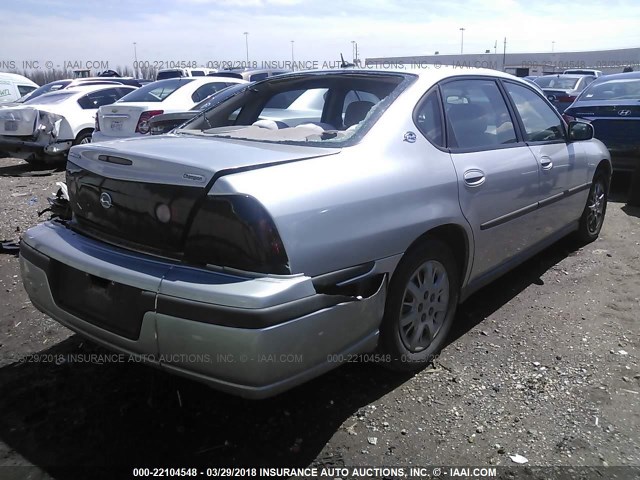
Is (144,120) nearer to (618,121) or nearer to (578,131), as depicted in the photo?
(578,131)

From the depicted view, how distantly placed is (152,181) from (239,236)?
502 mm

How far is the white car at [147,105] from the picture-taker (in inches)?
311

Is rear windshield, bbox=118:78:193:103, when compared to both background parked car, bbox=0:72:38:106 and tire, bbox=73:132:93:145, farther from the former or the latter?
background parked car, bbox=0:72:38:106

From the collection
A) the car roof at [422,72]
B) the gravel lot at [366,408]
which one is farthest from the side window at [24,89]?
the car roof at [422,72]

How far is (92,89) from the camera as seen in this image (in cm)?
1090

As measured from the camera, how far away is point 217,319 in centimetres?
201

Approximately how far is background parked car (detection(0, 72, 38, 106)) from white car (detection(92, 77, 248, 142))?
9236 mm

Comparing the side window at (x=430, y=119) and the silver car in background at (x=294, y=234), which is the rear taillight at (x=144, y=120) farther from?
the side window at (x=430, y=119)

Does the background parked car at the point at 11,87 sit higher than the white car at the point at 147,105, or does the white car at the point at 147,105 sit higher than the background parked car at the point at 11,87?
the background parked car at the point at 11,87

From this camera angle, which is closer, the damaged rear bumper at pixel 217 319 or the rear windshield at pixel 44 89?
the damaged rear bumper at pixel 217 319

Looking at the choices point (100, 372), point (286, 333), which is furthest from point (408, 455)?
point (100, 372)

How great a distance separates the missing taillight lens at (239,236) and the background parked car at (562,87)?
12.5 meters

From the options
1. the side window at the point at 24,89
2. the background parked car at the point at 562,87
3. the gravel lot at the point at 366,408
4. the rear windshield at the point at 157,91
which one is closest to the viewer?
the gravel lot at the point at 366,408

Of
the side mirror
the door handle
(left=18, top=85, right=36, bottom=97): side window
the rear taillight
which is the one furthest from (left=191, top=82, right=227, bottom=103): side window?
(left=18, top=85, right=36, bottom=97): side window
